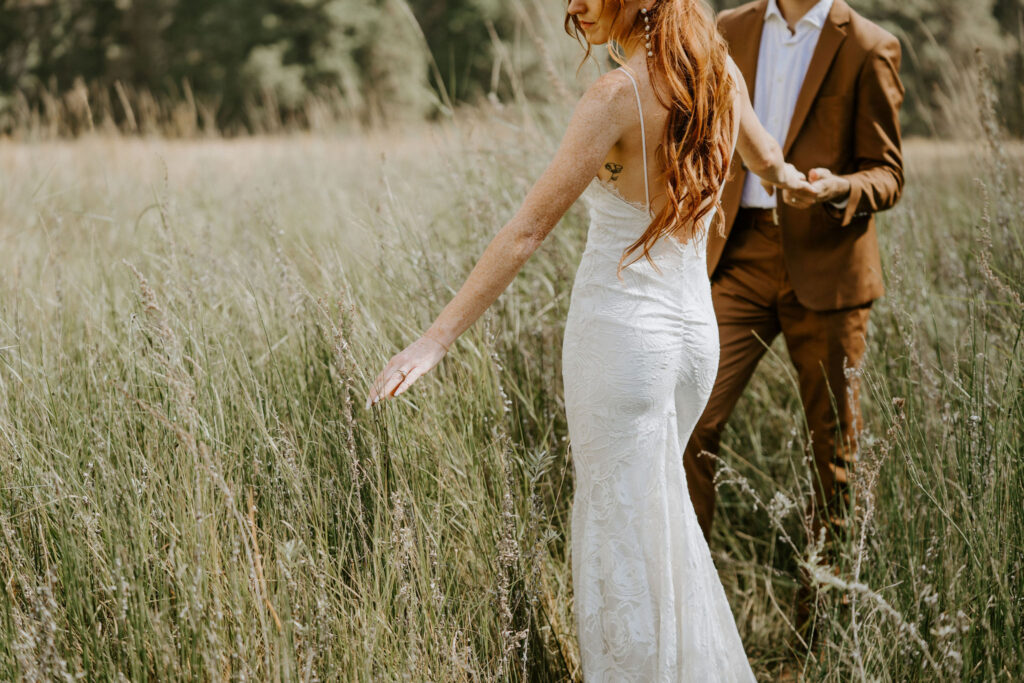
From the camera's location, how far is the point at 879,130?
2846 millimetres

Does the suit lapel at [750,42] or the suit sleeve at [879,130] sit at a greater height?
the suit lapel at [750,42]

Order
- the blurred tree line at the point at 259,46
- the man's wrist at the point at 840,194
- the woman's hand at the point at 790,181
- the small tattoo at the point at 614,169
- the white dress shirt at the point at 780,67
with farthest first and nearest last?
the blurred tree line at the point at 259,46 < the white dress shirt at the point at 780,67 < the man's wrist at the point at 840,194 < the woman's hand at the point at 790,181 < the small tattoo at the point at 614,169

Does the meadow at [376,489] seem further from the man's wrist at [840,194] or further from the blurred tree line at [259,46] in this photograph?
the blurred tree line at [259,46]

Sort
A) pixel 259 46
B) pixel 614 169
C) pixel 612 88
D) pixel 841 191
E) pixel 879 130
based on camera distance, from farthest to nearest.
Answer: pixel 259 46 < pixel 879 130 < pixel 841 191 < pixel 614 169 < pixel 612 88

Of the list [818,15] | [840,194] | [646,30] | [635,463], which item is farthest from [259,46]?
[635,463]

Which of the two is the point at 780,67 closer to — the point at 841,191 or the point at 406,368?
the point at 841,191

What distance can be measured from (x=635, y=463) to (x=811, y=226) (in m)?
1.33

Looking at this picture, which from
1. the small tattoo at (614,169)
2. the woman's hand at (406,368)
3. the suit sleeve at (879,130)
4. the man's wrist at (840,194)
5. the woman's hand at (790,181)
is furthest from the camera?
the suit sleeve at (879,130)

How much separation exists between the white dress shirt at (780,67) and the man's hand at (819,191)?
280 mm

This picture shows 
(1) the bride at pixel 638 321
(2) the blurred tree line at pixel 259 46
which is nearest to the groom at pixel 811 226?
(1) the bride at pixel 638 321

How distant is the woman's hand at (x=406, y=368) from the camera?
5.97 feet

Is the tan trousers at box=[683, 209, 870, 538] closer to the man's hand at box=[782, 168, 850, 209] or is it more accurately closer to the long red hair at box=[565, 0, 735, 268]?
the man's hand at box=[782, 168, 850, 209]

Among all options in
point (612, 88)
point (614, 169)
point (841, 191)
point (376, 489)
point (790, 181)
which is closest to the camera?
point (612, 88)

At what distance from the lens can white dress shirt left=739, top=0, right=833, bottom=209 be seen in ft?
9.59
